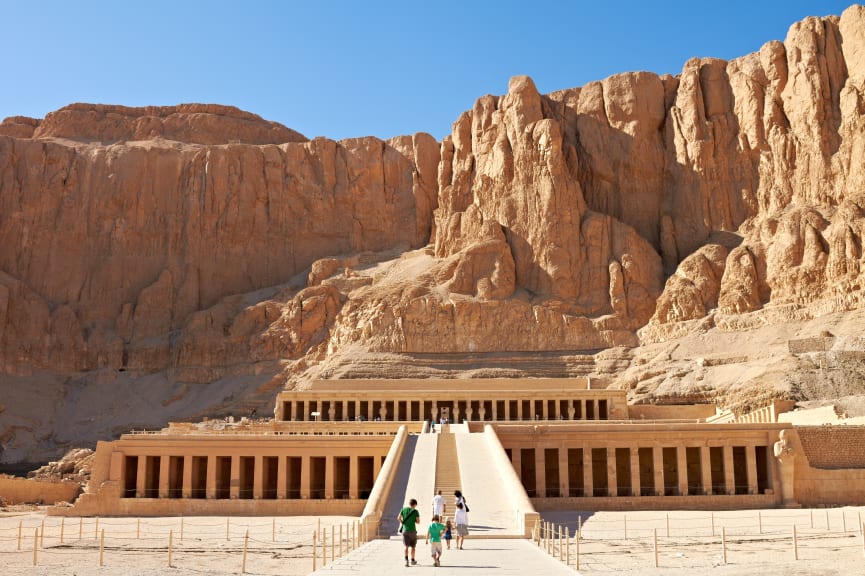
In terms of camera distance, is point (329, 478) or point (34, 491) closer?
point (329, 478)

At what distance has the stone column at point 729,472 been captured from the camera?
4453cm

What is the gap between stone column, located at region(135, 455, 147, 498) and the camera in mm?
46844

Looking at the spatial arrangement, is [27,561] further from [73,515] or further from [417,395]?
[417,395]

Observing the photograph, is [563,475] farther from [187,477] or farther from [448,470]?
[187,477]

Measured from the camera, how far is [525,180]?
99938mm

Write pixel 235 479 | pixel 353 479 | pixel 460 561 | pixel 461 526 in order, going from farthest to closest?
pixel 235 479, pixel 353 479, pixel 461 526, pixel 460 561

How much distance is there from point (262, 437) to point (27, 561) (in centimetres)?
2020

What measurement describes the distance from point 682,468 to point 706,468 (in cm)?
103

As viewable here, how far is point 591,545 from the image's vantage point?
1181 inches

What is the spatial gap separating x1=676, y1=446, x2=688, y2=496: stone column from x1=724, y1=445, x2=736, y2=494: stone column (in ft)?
5.46

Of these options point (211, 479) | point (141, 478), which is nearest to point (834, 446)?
point (211, 479)

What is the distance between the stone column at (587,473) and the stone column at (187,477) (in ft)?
56.5

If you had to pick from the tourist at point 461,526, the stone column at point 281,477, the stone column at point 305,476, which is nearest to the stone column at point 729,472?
the stone column at point 305,476

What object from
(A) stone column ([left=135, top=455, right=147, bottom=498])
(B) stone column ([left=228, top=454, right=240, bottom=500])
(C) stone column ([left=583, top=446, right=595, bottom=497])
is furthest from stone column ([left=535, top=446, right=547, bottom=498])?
(A) stone column ([left=135, top=455, right=147, bottom=498])
